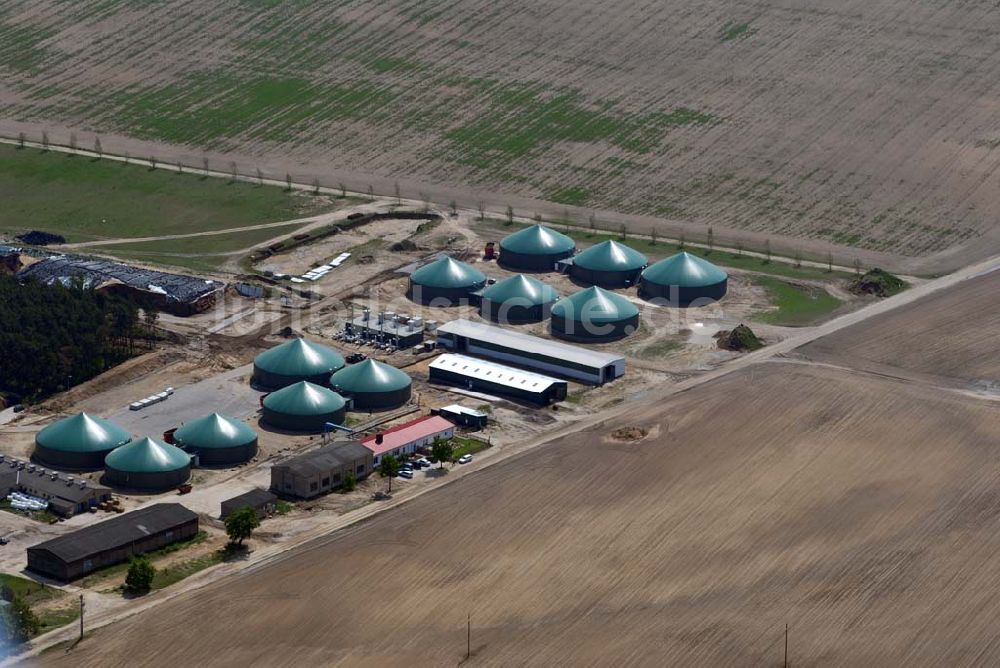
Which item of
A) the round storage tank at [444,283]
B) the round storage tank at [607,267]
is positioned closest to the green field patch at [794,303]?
the round storage tank at [607,267]

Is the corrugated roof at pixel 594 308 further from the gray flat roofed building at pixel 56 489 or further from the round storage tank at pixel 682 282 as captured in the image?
the gray flat roofed building at pixel 56 489

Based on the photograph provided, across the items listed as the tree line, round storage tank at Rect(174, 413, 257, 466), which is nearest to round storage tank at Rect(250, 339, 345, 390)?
the tree line

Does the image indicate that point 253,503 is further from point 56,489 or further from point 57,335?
point 57,335

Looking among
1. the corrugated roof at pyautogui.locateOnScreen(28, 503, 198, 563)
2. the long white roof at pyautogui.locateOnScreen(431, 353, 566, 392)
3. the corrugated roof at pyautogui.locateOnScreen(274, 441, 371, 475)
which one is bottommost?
the long white roof at pyautogui.locateOnScreen(431, 353, 566, 392)

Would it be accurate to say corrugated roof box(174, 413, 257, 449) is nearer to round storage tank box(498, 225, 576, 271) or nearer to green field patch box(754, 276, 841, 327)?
round storage tank box(498, 225, 576, 271)

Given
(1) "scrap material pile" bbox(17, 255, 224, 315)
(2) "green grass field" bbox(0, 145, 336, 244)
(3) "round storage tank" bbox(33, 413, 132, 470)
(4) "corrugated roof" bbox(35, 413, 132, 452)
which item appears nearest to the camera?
(3) "round storage tank" bbox(33, 413, 132, 470)

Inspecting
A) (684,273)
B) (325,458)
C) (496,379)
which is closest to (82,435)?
(325,458)
